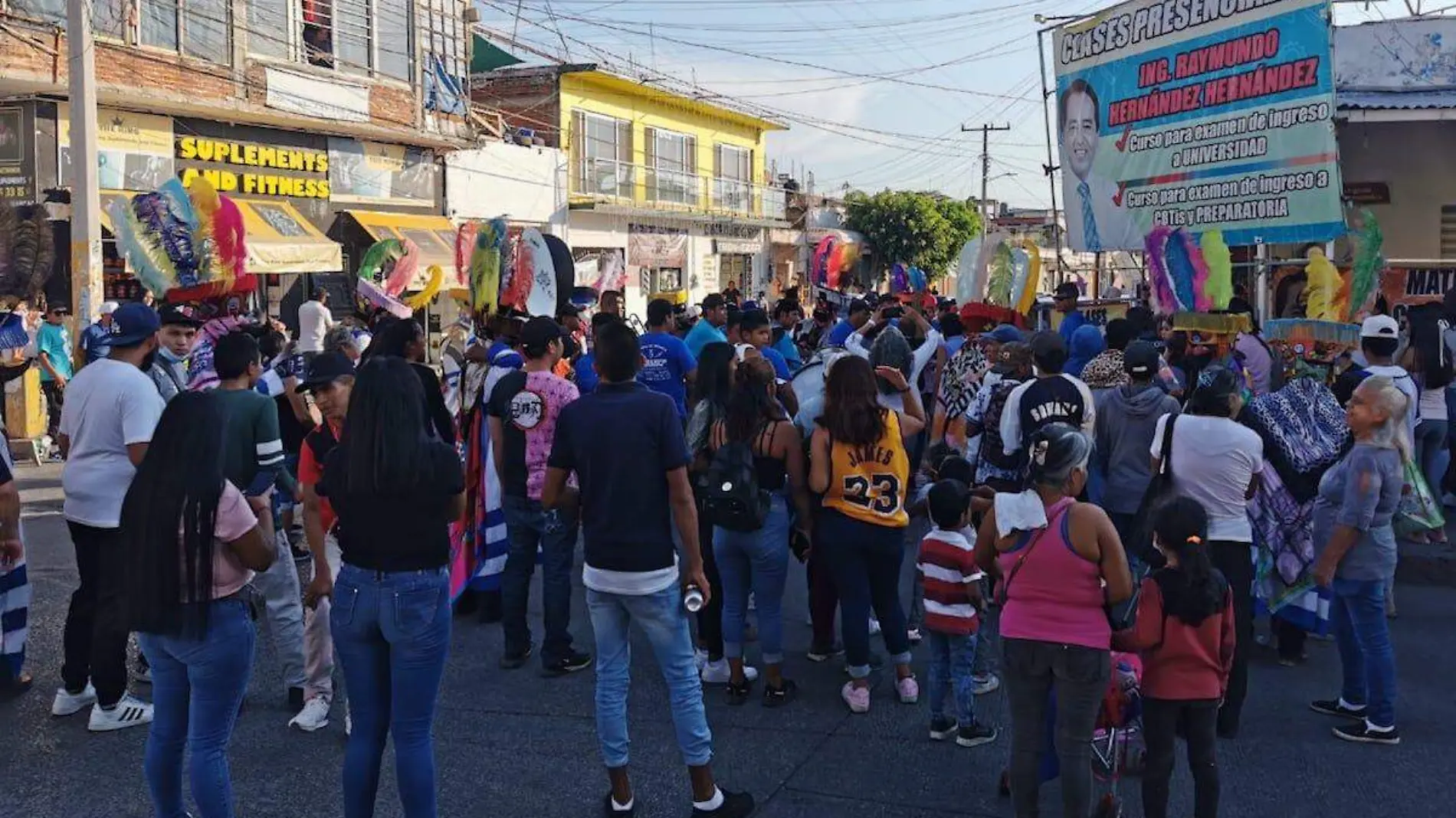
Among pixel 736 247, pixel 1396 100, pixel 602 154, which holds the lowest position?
pixel 736 247

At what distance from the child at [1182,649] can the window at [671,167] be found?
29.5 meters

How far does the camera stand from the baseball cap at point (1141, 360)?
5.78 meters

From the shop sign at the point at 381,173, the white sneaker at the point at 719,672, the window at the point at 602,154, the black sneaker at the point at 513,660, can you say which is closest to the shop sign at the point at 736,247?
the window at the point at 602,154

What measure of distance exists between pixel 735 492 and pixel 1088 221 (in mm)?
9998

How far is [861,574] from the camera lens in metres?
5.33

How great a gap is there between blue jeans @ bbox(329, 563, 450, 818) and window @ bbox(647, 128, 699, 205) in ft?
97.1

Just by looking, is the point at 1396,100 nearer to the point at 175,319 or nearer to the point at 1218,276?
the point at 1218,276

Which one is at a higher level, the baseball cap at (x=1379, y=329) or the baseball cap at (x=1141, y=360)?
the baseball cap at (x=1379, y=329)

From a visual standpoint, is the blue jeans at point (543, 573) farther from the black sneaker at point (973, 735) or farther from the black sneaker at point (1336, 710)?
the black sneaker at point (1336, 710)

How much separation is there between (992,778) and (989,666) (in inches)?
41.6

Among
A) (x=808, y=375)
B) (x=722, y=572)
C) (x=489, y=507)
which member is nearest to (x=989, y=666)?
(x=722, y=572)

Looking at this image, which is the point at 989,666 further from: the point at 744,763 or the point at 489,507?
the point at 489,507

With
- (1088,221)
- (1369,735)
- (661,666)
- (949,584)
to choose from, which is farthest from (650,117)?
(661,666)

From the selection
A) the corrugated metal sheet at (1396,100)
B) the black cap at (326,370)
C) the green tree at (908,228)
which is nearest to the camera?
the black cap at (326,370)
